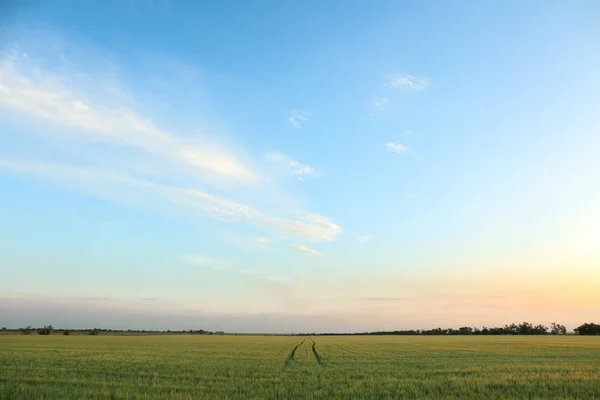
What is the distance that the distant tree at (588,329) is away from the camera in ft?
Answer: 485

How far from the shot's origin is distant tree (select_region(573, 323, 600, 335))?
148 meters

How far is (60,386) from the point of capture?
46.5 ft

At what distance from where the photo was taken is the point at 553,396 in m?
13.0

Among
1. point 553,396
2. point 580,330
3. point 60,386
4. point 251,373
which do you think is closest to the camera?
point 553,396

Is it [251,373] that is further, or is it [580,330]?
[580,330]

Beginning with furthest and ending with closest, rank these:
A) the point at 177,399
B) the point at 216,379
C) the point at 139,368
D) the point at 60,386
Result: the point at 139,368 → the point at 216,379 → the point at 60,386 → the point at 177,399

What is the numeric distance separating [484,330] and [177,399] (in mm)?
193691

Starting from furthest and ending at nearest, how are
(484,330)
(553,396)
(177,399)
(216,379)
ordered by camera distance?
(484,330) < (216,379) < (553,396) < (177,399)

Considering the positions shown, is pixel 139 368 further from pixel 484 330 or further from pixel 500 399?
pixel 484 330

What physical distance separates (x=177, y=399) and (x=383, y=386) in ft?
24.7

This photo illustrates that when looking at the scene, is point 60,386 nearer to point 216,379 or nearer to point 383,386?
point 216,379

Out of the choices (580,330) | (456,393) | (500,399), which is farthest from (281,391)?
(580,330)

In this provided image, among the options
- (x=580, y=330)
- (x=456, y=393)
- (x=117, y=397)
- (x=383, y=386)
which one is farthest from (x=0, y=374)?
(x=580, y=330)

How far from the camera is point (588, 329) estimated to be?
151000mm
